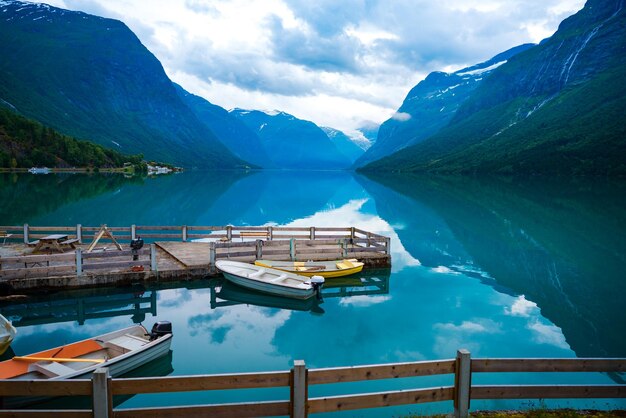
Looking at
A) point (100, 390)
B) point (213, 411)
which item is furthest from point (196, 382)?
point (100, 390)

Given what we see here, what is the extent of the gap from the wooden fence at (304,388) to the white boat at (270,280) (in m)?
10.8

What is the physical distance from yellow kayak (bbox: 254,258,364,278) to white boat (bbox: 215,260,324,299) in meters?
0.92

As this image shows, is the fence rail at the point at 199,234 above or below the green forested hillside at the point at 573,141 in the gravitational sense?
below

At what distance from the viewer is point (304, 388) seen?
19.9 ft

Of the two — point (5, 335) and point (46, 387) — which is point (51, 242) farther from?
point (46, 387)

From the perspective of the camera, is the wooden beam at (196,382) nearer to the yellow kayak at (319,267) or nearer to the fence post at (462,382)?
the fence post at (462,382)

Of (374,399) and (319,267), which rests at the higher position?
Result: (374,399)

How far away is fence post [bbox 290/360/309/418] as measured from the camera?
6004 millimetres

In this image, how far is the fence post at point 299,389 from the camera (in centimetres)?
600

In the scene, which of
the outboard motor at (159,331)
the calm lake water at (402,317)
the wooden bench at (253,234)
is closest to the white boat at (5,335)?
the calm lake water at (402,317)

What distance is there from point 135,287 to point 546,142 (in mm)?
180285

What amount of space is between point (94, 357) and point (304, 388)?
281 inches

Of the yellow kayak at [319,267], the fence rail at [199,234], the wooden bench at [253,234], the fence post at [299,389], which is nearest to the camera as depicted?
the fence post at [299,389]

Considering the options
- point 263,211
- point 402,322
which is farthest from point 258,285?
point 263,211
